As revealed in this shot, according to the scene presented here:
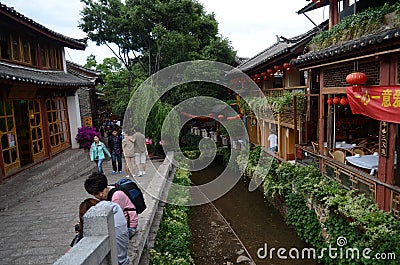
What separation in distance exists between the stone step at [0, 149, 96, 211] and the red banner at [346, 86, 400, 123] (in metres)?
8.96

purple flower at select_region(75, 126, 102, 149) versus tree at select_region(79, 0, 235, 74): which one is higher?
tree at select_region(79, 0, 235, 74)

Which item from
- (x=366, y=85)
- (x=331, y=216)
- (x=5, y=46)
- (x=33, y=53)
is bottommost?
(x=331, y=216)

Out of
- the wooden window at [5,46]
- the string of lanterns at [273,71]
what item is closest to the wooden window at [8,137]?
the wooden window at [5,46]

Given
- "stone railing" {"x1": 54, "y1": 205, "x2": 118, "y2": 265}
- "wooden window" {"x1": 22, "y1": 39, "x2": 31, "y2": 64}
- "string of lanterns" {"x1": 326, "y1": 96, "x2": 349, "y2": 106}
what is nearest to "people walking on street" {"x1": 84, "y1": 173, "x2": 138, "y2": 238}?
"stone railing" {"x1": 54, "y1": 205, "x2": 118, "y2": 265}

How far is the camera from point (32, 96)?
11.2 m

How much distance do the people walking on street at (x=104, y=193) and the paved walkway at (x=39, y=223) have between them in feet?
5.63

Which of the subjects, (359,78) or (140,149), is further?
(140,149)

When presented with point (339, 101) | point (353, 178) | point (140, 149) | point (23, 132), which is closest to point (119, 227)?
point (353, 178)

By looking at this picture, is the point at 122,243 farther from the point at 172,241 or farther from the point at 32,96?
the point at 32,96

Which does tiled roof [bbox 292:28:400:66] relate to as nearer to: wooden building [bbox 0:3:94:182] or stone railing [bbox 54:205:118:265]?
stone railing [bbox 54:205:118:265]

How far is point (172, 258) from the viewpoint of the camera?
6555 mm

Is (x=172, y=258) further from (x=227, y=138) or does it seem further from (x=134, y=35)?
(x=134, y=35)

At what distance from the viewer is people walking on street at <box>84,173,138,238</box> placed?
13.3ft

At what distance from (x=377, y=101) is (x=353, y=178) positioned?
2.03m
